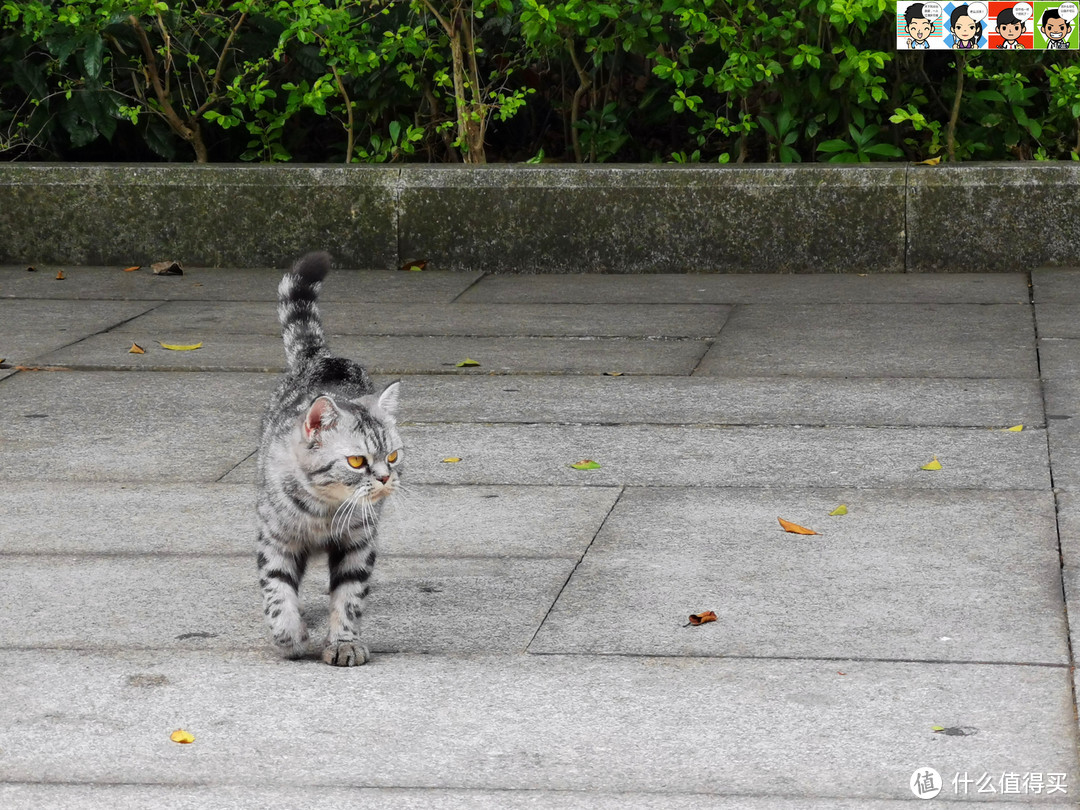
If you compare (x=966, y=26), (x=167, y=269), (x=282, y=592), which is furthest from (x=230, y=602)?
(x=966, y=26)

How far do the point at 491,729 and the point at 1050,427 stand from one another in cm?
362

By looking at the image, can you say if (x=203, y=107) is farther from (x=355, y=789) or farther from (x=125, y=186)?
(x=355, y=789)

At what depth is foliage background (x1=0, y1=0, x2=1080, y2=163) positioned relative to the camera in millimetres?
10797

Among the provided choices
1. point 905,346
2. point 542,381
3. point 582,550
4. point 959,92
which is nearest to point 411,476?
point 582,550

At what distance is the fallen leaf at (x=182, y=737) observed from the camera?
3777mm

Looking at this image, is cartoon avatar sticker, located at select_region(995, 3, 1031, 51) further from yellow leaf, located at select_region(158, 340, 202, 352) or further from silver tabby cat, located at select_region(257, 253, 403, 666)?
silver tabby cat, located at select_region(257, 253, 403, 666)

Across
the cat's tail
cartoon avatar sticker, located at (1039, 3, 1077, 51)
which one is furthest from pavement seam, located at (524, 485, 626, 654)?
cartoon avatar sticker, located at (1039, 3, 1077, 51)

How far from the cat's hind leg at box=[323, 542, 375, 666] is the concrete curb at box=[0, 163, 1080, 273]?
642 cm

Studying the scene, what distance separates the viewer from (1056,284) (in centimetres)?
986

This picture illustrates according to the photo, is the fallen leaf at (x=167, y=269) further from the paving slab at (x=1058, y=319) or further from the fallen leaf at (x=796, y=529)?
the fallen leaf at (x=796, y=529)

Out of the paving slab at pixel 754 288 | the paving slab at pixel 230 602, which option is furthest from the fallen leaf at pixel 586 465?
the paving slab at pixel 754 288

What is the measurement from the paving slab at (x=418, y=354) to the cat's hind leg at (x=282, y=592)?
3543 mm

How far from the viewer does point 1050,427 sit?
6617 mm

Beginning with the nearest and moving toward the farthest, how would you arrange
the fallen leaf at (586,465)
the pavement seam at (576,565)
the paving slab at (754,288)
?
the pavement seam at (576,565)
the fallen leaf at (586,465)
the paving slab at (754,288)
